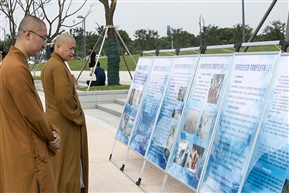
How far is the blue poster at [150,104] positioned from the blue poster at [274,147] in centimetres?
244

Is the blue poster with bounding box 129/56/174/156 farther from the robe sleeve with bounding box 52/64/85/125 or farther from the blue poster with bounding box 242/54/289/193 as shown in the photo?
the blue poster with bounding box 242/54/289/193

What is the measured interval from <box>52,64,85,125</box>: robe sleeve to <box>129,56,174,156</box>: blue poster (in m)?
1.50

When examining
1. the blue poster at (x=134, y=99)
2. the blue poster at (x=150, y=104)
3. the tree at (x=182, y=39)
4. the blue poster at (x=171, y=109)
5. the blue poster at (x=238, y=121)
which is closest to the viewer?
the blue poster at (x=238, y=121)

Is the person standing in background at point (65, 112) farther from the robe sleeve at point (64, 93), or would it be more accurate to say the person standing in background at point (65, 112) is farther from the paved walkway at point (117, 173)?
the paved walkway at point (117, 173)

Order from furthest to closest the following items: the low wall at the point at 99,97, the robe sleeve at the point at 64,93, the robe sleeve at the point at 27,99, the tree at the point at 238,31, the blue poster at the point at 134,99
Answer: the tree at the point at 238,31 → the low wall at the point at 99,97 → the blue poster at the point at 134,99 → the robe sleeve at the point at 64,93 → the robe sleeve at the point at 27,99

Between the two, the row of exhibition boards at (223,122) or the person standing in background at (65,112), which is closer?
the row of exhibition boards at (223,122)

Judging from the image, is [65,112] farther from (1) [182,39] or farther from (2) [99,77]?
(1) [182,39]

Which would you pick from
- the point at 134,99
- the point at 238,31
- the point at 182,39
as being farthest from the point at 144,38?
the point at 134,99

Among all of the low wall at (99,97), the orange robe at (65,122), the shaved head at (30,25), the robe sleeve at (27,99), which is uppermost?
the shaved head at (30,25)

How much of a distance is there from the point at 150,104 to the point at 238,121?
2461 millimetres

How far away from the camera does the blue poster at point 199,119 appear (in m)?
4.43

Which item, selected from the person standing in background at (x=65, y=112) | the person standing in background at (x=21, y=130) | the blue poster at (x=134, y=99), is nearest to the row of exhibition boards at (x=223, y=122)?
the blue poster at (x=134, y=99)

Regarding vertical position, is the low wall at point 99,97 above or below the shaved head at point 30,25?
below

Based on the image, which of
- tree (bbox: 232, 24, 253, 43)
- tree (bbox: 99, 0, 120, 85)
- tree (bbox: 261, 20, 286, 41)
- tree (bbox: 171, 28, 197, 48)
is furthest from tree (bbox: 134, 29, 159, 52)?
tree (bbox: 99, 0, 120, 85)
